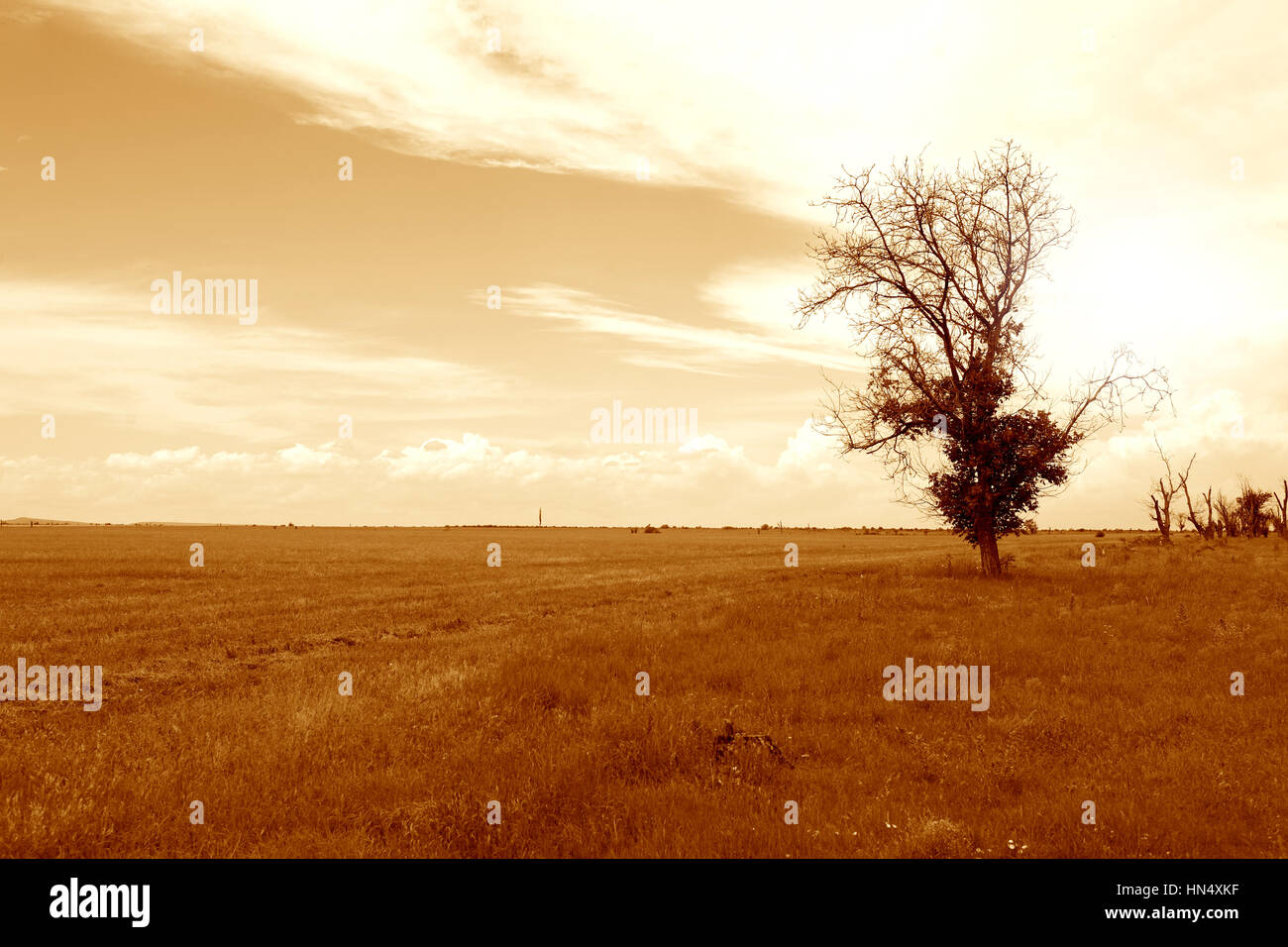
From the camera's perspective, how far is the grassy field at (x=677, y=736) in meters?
7.19

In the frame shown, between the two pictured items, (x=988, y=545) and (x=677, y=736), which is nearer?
(x=677, y=736)

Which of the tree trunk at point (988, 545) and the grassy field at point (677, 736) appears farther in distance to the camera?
the tree trunk at point (988, 545)

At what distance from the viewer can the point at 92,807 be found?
24.6ft

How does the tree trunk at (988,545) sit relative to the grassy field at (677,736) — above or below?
above

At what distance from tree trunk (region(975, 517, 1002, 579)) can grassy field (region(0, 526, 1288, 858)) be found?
18.7 feet

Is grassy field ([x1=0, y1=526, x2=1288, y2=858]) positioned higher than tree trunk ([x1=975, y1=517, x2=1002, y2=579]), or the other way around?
tree trunk ([x1=975, y1=517, x2=1002, y2=579])

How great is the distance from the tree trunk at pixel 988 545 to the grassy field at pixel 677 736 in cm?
569

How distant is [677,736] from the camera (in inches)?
394

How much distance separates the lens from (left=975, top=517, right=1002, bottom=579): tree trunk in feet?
93.0

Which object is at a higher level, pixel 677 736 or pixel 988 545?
pixel 988 545

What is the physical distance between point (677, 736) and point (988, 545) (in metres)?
22.6

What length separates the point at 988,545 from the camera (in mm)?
28625
